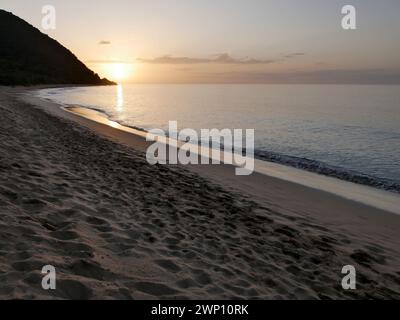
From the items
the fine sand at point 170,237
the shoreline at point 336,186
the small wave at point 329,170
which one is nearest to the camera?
the fine sand at point 170,237

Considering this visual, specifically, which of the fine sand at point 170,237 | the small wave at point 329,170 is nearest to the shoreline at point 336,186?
the small wave at point 329,170

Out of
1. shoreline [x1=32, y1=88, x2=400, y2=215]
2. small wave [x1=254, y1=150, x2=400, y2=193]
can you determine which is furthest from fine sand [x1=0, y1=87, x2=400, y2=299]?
small wave [x1=254, y1=150, x2=400, y2=193]

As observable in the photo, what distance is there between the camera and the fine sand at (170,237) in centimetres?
527

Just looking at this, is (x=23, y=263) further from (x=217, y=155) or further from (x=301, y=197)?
(x=217, y=155)

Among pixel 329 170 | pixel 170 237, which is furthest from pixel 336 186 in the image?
pixel 170 237

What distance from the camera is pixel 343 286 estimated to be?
20.4 feet

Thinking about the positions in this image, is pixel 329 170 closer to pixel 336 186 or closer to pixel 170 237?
pixel 336 186

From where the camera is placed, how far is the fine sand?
208 inches

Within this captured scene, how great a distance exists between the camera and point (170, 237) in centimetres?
714

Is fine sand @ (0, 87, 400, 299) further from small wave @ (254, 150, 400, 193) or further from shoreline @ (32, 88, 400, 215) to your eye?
small wave @ (254, 150, 400, 193)

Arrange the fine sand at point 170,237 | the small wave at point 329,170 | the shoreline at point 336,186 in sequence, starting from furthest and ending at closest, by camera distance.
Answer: the small wave at point 329,170
the shoreline at point 336,186
the fine sand at point 170,237

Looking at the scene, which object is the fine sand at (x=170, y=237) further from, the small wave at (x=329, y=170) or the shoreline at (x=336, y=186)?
the small wave at (x=329, y=170)

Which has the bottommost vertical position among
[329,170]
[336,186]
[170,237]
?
[336,186]
